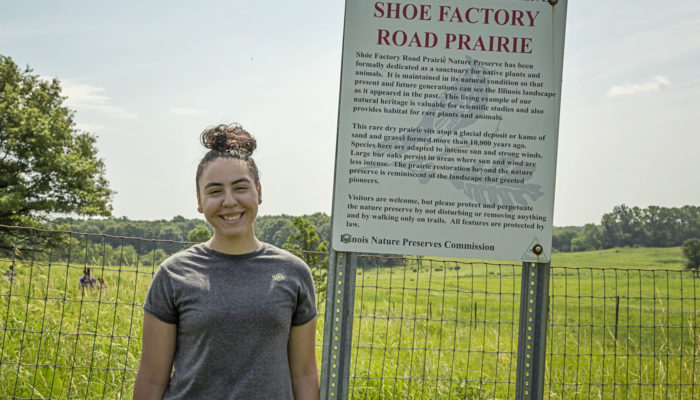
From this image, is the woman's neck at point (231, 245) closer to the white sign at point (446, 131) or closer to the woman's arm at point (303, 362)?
the woman's arm at point (303, 362)

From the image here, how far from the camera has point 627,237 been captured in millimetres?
63094

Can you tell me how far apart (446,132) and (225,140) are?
998mm

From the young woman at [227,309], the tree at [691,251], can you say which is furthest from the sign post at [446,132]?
the tree at [691,251]

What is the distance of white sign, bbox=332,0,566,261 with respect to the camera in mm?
2744

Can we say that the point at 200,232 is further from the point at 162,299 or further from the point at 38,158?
the point at 162,299

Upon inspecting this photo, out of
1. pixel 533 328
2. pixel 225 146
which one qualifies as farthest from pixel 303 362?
pixel 533 328

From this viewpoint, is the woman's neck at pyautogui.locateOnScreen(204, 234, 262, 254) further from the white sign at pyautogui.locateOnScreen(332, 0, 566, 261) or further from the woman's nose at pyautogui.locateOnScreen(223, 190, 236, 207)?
the white sign at pyautogui.locateOnScreen(332, 0, 566, 261)

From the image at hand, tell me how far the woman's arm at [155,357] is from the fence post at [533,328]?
63.2 inches

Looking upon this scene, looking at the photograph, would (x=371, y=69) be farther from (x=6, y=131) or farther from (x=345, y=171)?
(x=6, y=131)

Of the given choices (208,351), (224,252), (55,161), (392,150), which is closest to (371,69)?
(392,150)

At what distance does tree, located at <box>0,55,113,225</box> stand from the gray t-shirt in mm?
29673

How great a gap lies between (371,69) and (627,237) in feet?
220

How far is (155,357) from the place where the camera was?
2.23 m

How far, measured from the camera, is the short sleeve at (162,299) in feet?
7.25
